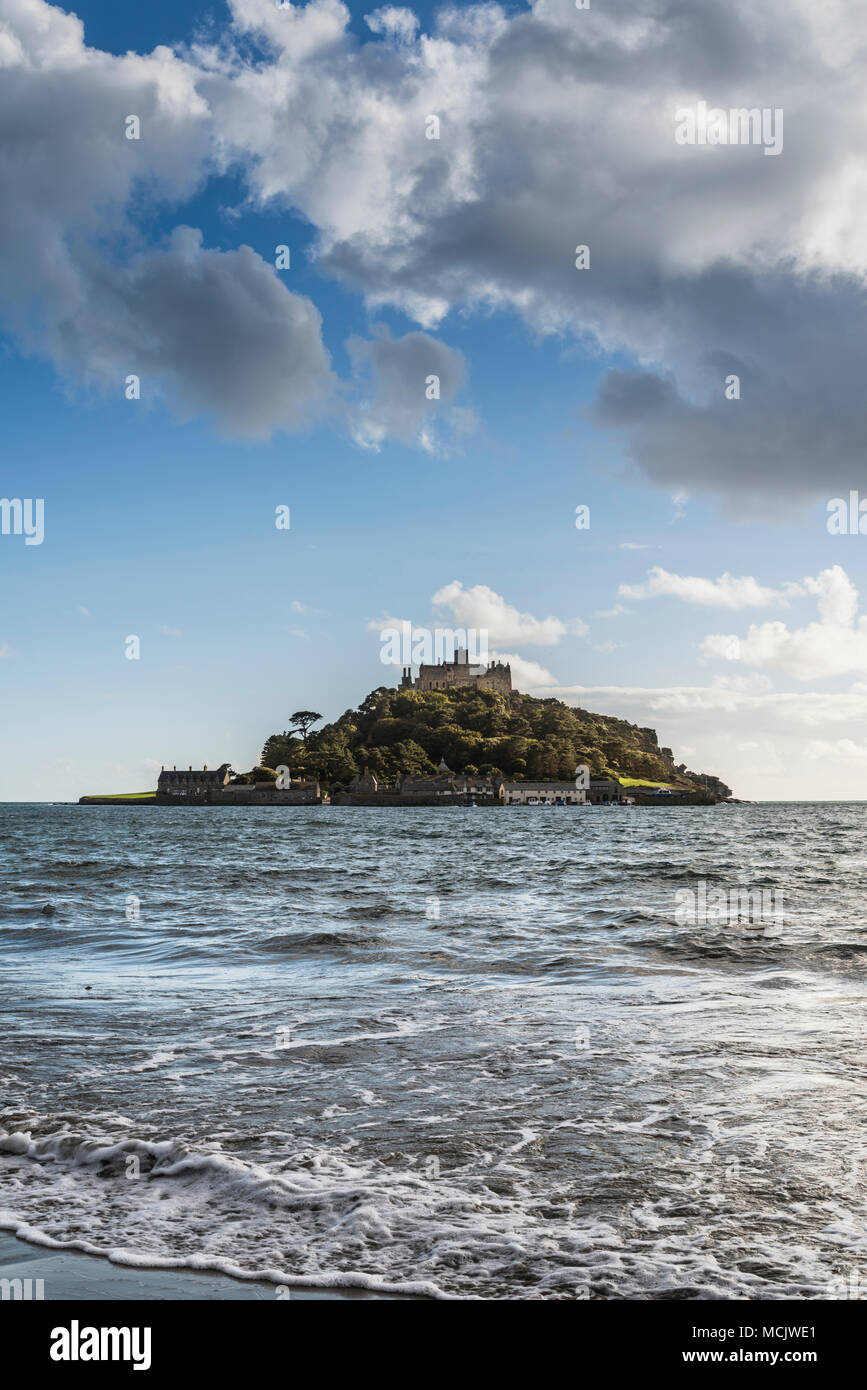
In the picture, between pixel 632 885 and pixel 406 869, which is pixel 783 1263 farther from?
pixel 406 869

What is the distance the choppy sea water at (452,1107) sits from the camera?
17.7ft

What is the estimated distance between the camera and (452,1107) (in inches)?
320

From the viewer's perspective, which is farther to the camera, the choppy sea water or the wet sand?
the choppy sea water

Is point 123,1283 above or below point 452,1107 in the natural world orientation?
above

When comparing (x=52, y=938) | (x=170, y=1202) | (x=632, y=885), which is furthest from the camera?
(x=632, y=885)

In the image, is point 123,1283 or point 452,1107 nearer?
point 123,1283

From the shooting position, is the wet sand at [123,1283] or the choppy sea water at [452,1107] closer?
the wet sand at [123,1283]

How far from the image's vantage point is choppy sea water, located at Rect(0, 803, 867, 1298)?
5387mm

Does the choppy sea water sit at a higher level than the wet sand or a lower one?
lower

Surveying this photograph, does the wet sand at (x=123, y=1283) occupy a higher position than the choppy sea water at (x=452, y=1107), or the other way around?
the wet sand at (x=123, y=1283)

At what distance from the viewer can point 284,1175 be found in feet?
21.5

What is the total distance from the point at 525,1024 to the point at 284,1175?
5.42 meters
